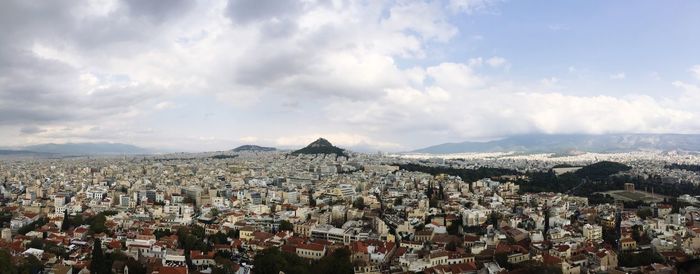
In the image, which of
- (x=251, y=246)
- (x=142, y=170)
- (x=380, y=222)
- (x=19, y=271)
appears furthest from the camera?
(x=142, y=170)

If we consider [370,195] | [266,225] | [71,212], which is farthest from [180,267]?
[370,195]

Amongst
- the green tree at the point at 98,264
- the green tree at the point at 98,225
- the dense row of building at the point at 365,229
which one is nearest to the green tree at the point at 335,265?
the dense row of building at the point at 365,229

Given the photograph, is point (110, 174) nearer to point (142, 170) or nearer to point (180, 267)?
point (142, 170)

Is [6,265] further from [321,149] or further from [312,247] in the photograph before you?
[321,149]

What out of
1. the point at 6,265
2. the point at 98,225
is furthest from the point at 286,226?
the point at 6,265

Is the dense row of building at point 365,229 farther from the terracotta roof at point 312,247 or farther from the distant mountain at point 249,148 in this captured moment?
the distant mountain at point 249,148

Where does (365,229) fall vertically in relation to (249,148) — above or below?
below

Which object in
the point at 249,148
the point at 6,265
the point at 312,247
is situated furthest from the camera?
the point at 249,148

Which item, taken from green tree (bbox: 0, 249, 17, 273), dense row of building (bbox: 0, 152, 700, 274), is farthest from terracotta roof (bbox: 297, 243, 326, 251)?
green tree (bbox: 0, 249, 17, 273)
